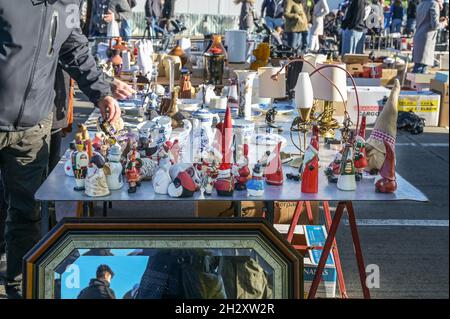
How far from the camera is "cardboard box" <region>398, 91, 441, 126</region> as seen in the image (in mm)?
7449

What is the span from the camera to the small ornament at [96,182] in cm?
255

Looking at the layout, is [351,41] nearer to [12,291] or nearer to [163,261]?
[12,291]

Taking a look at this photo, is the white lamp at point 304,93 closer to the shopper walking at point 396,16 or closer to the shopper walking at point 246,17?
the shopper walking at point 246,17

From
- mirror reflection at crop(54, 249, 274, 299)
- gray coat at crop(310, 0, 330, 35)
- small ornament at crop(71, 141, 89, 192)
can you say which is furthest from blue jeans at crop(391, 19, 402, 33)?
mirror reflection at crop(54, 249, 274, 299)

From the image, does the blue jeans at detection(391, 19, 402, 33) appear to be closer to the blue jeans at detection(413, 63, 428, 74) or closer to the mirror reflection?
the blue jeans at detection(413, 63, 428, 74)

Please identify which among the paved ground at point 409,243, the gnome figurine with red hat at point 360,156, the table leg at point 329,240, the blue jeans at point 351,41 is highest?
the blue jeans at point 351,41

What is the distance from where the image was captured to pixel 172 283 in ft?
7.14

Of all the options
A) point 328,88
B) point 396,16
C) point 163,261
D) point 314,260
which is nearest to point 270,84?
point 328,88

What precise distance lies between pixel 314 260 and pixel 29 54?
1651 mm

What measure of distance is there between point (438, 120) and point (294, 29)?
3.86 metres

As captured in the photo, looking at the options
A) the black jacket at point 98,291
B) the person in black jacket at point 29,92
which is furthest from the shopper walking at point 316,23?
the black jacket at point 98,291

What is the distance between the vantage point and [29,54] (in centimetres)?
271

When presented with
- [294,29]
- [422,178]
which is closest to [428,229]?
[422,178]

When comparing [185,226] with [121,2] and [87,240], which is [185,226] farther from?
[121,2]
